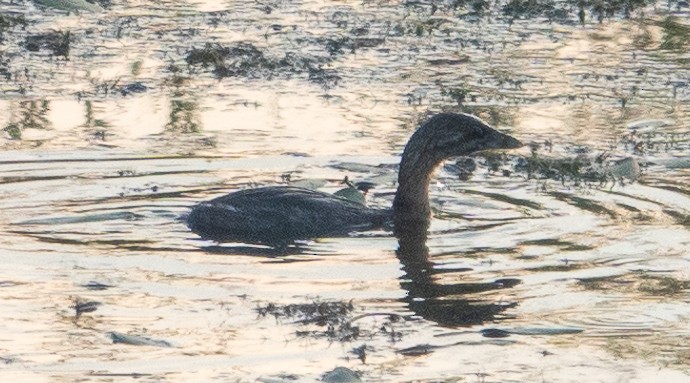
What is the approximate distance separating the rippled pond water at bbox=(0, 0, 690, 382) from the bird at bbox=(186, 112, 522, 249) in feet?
0.59

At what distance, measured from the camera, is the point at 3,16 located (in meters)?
17.5

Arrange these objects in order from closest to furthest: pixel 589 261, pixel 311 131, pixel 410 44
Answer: pixel 589 261
pixel 311 131
pixel 410 44

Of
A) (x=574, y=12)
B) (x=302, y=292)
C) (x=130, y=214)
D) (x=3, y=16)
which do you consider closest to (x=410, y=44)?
(x=574, y=12)

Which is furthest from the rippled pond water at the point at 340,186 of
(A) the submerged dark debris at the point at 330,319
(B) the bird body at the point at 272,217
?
(B) the bird body at the point at 272,217

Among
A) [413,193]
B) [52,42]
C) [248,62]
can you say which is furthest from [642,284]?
[52,42]

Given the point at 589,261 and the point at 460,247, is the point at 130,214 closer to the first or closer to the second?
the point at 460,247

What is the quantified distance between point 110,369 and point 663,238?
4.22 metres

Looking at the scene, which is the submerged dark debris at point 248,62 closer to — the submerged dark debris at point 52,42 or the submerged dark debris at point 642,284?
the submerged dark debris at point 52,42

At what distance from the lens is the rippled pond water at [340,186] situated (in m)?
9.12

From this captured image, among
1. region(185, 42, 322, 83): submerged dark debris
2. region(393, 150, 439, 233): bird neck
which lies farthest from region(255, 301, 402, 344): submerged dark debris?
region(185, 42, 322, 83): submerged dark debris

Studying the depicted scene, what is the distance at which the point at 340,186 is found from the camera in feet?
42.7

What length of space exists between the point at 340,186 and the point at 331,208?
926 mm

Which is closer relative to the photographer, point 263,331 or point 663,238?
point 263,331

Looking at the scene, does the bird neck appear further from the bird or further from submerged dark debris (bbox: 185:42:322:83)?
submerged dark debris (bbox: 185:42:322:83)
